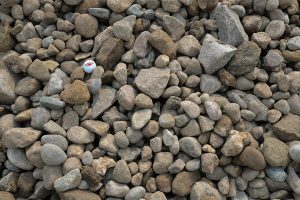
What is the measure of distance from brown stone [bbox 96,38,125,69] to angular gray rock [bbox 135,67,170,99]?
0.19 metres

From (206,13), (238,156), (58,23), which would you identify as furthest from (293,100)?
(58,23)

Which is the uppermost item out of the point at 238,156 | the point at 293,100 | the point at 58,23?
the point at 58,23

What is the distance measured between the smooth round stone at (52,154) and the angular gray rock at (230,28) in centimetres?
109

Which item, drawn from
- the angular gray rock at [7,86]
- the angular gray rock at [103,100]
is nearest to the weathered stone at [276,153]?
the angular gray rock at [103,100]

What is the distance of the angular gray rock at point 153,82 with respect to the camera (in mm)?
2072

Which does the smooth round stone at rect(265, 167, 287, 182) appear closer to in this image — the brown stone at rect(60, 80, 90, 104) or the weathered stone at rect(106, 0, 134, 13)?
the brown stone at rect(60, 80, 90, 104)

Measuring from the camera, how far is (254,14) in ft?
7.64

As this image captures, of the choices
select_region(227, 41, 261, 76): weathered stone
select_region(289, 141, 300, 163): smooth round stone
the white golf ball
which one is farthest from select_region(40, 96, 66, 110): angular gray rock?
select_region(289, 141, 300, 163): smooth round stone

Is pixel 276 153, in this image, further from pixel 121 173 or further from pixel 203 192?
pixel 121 173

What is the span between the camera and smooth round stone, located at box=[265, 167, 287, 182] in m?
1.94

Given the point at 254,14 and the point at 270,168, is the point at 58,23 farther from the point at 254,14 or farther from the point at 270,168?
the point at 270,168

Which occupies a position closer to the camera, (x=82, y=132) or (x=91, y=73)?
(x=82, y=132)

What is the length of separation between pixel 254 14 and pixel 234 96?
0.56 meters

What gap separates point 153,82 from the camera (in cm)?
207
